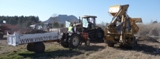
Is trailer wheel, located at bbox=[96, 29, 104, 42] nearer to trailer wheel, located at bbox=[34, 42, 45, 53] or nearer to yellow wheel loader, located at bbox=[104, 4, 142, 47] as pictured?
yellow wheel loader, located at bbox=[104, 4, 142, 47]

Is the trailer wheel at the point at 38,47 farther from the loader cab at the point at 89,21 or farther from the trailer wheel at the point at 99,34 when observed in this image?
the trailer wheel at the point at 99,34

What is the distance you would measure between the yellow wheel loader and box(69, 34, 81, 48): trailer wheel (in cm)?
190

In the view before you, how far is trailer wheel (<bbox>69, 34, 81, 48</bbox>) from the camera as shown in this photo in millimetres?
15773

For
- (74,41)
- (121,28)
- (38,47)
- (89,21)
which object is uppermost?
(89,21)

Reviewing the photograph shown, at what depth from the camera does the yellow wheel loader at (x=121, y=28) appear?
15.2m

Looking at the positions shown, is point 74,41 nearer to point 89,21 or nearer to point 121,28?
→ point 121,28

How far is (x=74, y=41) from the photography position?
53.0ft

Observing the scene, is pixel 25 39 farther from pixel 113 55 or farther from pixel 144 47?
pixel 144 47

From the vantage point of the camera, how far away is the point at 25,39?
1346cm

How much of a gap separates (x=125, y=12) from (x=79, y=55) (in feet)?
15.0

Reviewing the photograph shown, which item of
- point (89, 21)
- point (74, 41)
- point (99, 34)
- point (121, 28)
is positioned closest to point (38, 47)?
point (74, 41)

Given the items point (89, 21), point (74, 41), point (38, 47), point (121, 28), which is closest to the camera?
point (38, 47)

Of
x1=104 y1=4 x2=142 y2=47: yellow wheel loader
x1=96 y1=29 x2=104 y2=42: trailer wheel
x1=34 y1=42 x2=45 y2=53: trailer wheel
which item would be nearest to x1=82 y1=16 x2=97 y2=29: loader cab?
x1=96 y1=29 x2=104 y2=42: trailer wheel

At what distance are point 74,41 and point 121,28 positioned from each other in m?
3.19
